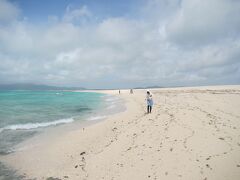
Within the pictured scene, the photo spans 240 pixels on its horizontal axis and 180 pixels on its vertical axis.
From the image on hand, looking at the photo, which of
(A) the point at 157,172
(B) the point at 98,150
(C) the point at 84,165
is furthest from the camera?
(B) the point at 98,150

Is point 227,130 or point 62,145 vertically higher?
point 227,130

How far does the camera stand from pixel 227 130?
11.3 metres

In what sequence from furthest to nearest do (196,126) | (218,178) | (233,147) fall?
(196,126), (233,147), (218,178)

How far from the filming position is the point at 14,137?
1314 centimetres

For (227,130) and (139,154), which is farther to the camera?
(227,130)

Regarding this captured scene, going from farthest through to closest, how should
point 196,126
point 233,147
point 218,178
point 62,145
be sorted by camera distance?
point 196,126
point 62,145
point 233,147
point 218,178

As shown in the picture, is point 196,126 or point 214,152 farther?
point 196,126

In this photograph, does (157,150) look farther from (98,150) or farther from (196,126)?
(196,126)

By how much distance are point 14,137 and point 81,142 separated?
5.34m

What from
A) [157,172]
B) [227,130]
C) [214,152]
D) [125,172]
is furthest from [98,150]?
[227,130]

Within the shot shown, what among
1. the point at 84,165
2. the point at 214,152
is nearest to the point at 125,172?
the point at 84,165

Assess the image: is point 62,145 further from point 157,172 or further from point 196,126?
point 196,126

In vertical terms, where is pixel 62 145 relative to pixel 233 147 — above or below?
below

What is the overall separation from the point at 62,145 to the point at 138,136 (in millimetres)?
4659
